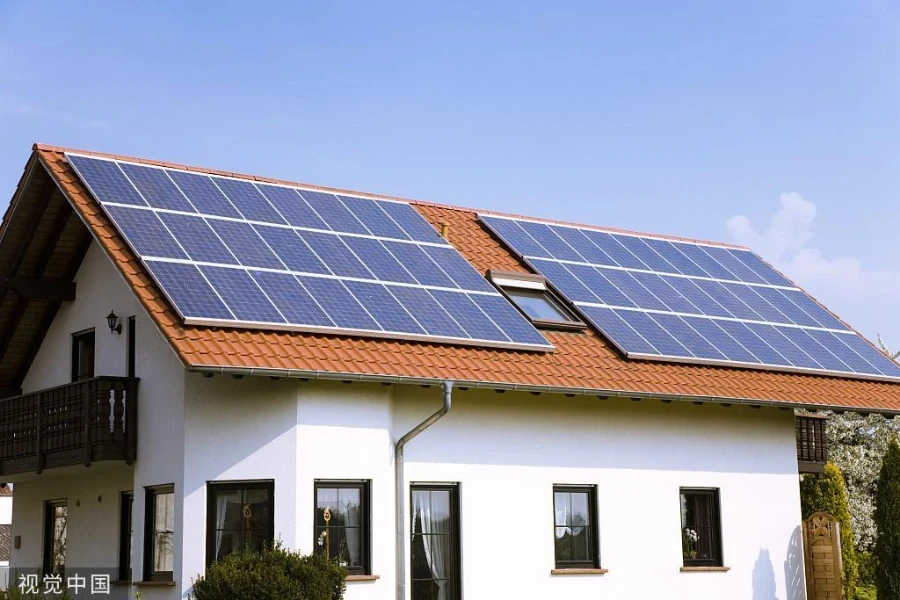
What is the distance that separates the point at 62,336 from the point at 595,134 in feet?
45.9

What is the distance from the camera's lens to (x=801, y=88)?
99.2 ft

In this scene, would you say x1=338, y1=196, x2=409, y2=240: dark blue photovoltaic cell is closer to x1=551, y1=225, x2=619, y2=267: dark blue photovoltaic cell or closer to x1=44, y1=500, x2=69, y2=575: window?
x1=551, y1=225, x2=619, y2=267: dark blue photovoltaic cell

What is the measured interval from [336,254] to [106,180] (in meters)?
3.64

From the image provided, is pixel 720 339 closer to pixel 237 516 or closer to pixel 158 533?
pixel 237 516

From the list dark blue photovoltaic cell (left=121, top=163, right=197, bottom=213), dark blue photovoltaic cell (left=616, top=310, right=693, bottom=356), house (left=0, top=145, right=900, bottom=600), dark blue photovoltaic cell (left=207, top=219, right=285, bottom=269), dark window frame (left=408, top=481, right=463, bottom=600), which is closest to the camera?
house (left=0, top=145, right=900, bottom=600)

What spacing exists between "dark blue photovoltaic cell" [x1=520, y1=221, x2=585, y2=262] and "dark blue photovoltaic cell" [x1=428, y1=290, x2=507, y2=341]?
381cm

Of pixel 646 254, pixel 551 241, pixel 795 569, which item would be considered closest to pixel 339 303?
pixel 551 241

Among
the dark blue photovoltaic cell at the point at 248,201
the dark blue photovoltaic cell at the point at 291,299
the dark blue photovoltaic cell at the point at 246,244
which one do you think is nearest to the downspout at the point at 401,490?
the dark blue photovoltaic cell at the point at 291,299

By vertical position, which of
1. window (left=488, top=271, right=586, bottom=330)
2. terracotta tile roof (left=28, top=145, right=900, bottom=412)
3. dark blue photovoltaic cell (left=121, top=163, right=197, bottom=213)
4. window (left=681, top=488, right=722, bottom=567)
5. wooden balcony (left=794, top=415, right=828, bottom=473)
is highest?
dark blue photovoltaic cell (left=121, top=163, right=197, bottom=213)

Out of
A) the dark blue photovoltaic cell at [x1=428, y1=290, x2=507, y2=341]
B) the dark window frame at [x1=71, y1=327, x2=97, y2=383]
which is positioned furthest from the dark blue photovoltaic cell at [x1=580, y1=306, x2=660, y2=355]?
the dark window frame at [x1=71, y1=327, x2=97, y2=383]

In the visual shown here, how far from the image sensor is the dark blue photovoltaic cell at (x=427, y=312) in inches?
725

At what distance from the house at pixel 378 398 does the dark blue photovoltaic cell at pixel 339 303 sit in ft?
0.16

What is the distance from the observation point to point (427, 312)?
18750mm

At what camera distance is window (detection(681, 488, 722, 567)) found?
20.8 meters
